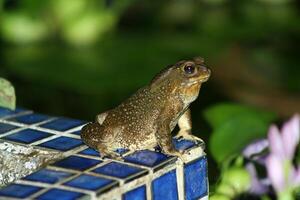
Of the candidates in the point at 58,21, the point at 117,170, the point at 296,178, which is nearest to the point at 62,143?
the point at 117,170

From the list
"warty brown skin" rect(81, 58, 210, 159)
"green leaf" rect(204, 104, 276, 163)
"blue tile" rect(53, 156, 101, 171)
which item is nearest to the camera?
"blue tile" rect(53, 156, 101, 171)

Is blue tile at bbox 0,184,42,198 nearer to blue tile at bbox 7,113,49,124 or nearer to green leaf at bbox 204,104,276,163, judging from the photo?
blue tile at bbox 7,113,49,124

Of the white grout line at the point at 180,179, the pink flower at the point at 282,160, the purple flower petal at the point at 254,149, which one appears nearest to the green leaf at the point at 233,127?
the purple flower petal at the point at 254,149

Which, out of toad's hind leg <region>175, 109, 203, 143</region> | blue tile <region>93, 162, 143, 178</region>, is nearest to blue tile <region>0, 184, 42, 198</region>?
blue tile <region>93, 162, 143, 178</region>

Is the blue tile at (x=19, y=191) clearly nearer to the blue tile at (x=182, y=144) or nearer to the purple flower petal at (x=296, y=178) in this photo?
the blue tile at (x=182, y=144)

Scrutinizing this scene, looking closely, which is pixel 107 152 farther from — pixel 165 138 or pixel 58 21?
pixel 58 21

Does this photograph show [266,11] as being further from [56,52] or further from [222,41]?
[56,52]

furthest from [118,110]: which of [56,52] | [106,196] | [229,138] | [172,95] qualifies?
[56,52]
